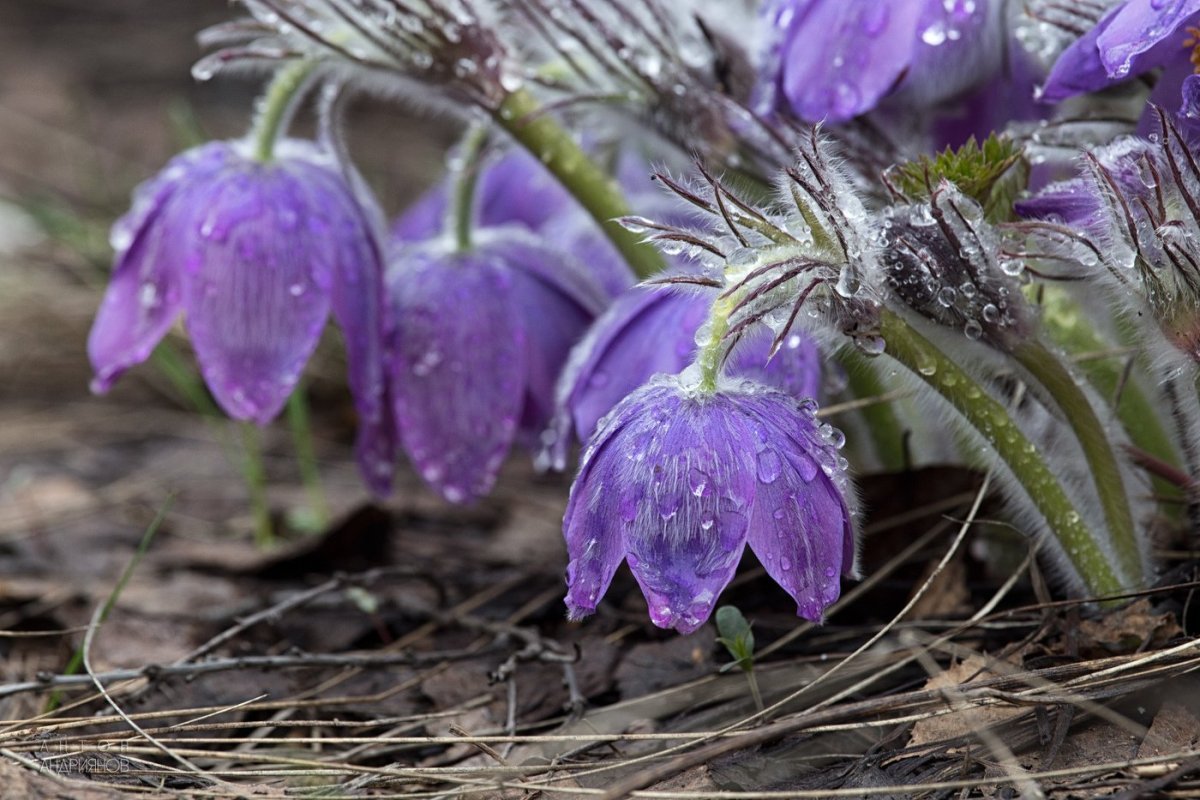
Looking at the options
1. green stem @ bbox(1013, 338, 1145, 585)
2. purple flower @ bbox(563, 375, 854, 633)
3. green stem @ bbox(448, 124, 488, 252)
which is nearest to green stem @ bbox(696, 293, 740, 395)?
purple flower @ bbox(563, 375, 854, 633)

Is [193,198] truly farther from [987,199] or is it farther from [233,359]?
[987,199]

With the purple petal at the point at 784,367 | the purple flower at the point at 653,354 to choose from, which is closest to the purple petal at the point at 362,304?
the purple flower at the point at 653,354

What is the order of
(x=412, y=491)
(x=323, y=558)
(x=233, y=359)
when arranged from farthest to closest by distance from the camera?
(x=412, y=491), (x=323, y=558), (x=233, y=359)

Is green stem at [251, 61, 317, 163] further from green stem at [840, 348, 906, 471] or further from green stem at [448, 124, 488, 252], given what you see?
green stem at [840, 348, 906, 471]

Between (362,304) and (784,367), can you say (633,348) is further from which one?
(362,304)

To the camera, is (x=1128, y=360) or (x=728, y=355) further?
(x=1128, y=360)

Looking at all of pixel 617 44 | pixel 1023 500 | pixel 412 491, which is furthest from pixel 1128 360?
pixel 412 491
